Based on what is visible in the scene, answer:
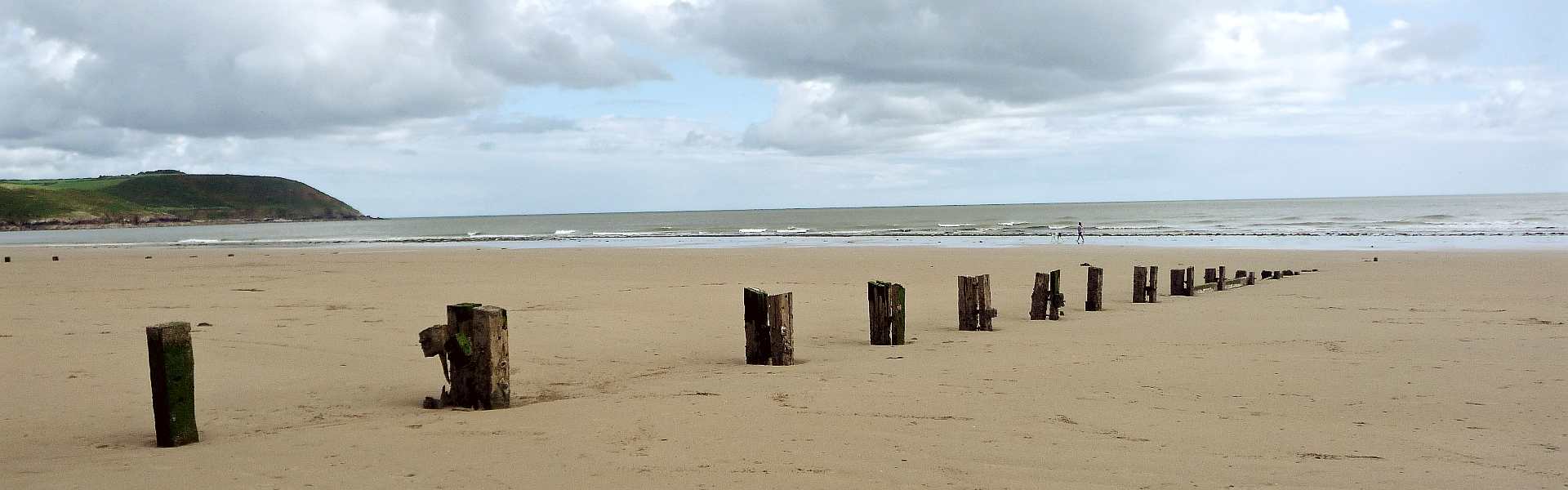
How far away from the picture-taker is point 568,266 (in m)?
25.1

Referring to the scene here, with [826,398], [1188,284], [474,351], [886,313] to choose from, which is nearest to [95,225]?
[1188,284]

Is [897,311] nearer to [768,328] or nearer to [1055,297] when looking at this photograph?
[768,328]

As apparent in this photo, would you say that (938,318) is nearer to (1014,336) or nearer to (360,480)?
(1014,336)

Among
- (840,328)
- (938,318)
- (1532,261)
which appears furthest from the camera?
(1532,261)

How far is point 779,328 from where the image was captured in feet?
26.2

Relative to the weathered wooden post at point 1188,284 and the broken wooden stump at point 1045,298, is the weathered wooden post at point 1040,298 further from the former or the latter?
the weathered wooden post at point 1188,284

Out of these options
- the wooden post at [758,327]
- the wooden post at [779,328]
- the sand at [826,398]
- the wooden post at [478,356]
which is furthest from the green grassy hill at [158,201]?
the wooden post at [478,356]

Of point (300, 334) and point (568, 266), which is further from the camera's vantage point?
point (568, 266)

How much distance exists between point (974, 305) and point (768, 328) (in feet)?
11.9

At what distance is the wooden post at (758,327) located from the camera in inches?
314

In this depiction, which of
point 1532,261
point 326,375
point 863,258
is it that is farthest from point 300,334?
point 1532,261

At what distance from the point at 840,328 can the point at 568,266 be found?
15.5 m

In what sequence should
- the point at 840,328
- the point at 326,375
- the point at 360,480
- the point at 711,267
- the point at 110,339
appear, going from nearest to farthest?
the point at 360,480
the point at 326,375
the point at 110,339
the point at 840,328
the point at 711,267

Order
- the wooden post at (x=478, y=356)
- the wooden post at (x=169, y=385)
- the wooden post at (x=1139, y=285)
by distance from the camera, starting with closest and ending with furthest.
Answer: the wooden post at (x=169, y=385)
the wooden post at (x=478, y=356)
the wooden post at (x=1139, y=285)
